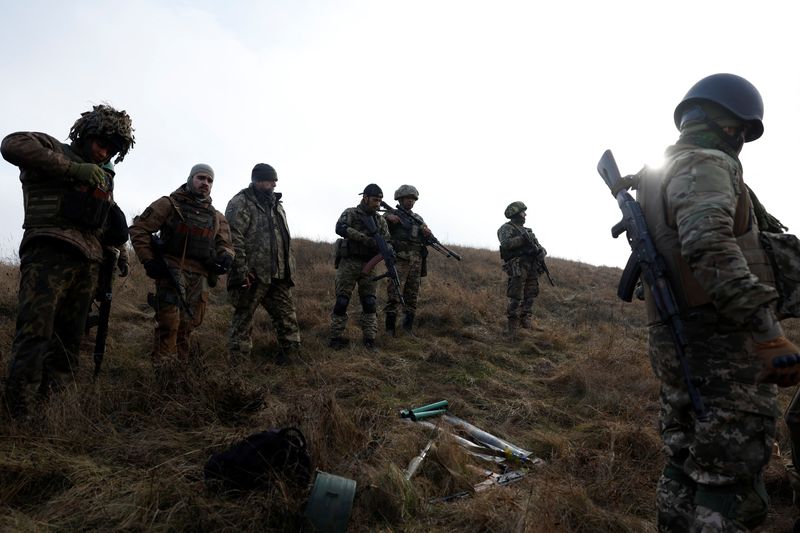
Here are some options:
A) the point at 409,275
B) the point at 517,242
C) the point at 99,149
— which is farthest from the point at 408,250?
the point at 99,149

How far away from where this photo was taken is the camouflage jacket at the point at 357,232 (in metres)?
6.52

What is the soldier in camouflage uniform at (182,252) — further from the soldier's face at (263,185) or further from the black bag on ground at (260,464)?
the black bag on ground at (260,464)

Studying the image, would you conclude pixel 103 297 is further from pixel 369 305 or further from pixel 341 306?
pixel 369 305

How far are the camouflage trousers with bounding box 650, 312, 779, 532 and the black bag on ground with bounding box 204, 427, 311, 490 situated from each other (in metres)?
1.74

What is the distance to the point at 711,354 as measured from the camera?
2.07 m

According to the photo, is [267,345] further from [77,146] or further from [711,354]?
[711,354]

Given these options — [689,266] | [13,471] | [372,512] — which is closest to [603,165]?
[689,266]

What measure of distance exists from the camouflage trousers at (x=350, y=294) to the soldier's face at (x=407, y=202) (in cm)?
165

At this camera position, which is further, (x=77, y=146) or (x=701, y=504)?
(x=77, y=146)

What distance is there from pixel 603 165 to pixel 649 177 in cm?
46

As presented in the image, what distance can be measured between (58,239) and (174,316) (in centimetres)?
125

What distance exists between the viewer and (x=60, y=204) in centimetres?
331

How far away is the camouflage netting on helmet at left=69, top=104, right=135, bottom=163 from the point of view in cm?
361

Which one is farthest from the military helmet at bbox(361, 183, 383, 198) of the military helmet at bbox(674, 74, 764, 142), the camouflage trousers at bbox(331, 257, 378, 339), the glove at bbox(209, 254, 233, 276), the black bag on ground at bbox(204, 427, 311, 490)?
the military helmet at bbox(674, 74, 764, 142)
